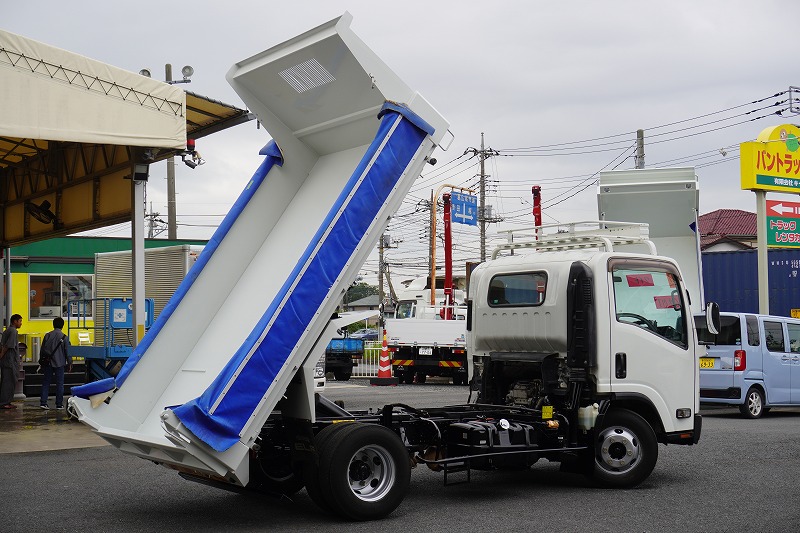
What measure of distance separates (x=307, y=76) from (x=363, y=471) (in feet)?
11.7

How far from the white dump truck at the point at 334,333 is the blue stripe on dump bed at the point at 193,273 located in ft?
0.06

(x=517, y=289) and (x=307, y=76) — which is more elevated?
(x=307, y=76)

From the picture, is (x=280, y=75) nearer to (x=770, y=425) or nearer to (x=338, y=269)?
(x=338, y=269)

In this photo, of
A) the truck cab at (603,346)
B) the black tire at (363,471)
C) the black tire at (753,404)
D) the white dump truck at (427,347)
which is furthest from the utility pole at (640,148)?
the black tire at (363,471)

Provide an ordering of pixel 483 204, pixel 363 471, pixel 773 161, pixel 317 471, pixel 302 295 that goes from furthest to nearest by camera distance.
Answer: pixel 483 204
pixel 773 161
pixel 363 471
pixel 317 471
pixel 302 295

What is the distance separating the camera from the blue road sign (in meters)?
35.1

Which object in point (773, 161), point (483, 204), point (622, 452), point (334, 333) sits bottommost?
point (622, 452)

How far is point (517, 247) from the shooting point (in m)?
10.4

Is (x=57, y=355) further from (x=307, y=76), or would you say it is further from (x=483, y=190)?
(x=483, y=190)

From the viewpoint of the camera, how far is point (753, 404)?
15.9 metres

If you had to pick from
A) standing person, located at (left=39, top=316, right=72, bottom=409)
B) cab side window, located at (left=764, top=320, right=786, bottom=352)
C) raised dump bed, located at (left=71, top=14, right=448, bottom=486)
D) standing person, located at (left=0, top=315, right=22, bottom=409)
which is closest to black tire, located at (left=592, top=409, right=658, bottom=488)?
raised dump bed, located at (left=71, top=14, right=448, bottom=486)

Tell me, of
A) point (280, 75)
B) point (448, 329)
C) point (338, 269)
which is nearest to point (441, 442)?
point (338, 269)

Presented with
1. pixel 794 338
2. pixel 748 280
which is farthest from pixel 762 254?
pixel 794 338

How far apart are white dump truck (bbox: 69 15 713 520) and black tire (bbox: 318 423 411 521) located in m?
0.01
